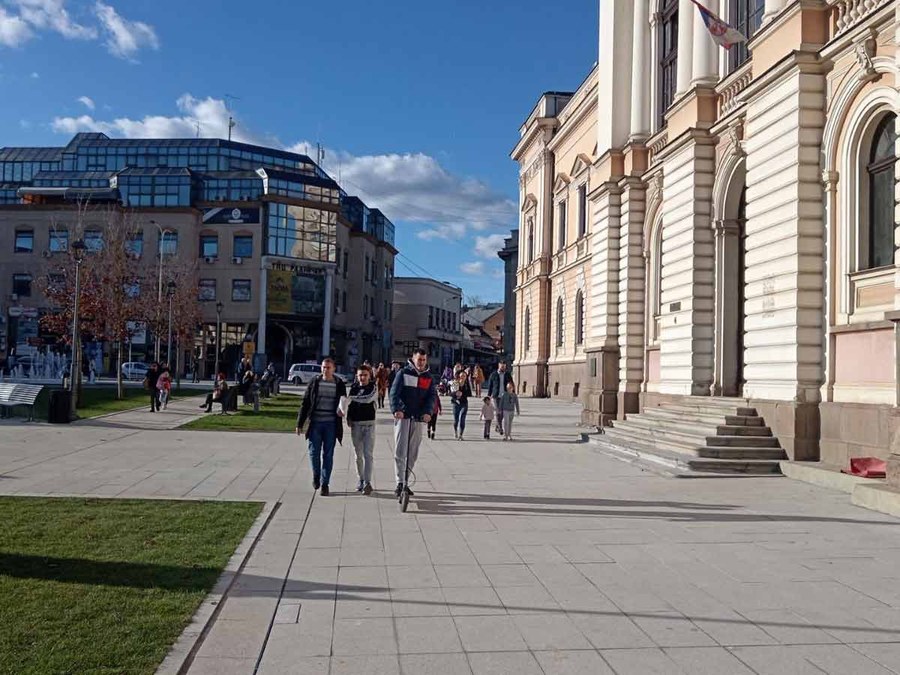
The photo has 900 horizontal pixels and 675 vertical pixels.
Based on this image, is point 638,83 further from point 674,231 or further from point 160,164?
point 160,164

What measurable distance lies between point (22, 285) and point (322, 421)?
6859 cm

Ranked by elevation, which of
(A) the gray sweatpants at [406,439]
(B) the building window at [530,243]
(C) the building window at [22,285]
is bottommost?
(A) the gray sweatpants at [406,439]

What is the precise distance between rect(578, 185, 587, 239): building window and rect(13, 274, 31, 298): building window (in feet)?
162

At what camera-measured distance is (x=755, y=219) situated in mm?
15766

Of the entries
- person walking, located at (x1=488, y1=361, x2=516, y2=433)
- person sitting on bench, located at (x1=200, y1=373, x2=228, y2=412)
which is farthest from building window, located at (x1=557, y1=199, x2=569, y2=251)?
person walking, located at (x1=488, y1=361, x2=516, y2=433)

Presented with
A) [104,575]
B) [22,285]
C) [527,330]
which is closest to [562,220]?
[527,330]

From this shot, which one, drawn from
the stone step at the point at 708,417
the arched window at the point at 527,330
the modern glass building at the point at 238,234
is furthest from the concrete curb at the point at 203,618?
the modern glass building at the point at 238,234

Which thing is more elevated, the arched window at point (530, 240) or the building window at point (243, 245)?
the building window at point (243, 245)

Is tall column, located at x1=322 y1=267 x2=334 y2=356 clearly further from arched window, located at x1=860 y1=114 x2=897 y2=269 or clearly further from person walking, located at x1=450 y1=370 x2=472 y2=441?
arched window, located at x1=860 y1=114 x2=897 y2=269

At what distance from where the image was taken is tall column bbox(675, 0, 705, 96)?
20.2m

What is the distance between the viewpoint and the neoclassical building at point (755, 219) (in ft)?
43.2

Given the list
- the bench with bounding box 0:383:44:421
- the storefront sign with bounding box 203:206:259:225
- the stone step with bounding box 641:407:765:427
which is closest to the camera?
the stone step with bounding box 641:407:765:427

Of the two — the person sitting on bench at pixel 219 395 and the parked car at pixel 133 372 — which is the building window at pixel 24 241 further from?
the person sitting on bench at pixel 219 395

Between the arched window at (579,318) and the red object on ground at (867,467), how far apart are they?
98.9 ft
